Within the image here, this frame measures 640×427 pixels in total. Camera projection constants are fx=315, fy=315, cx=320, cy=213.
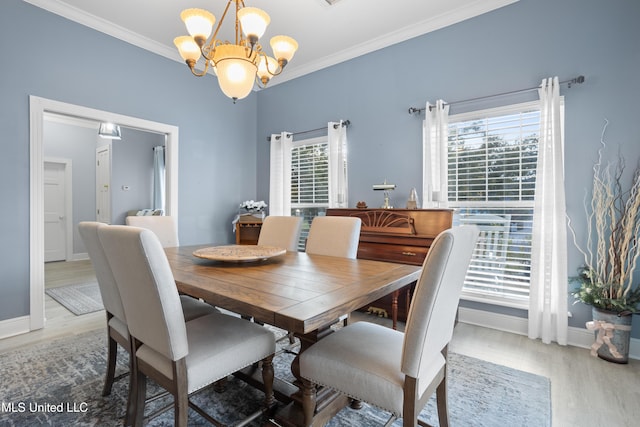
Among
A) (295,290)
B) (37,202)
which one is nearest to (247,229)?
(37,202)

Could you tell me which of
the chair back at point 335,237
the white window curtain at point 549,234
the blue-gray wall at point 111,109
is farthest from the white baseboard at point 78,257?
the white window curtain at point 549,234

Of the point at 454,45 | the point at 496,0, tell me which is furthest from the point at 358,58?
the point at 496,0

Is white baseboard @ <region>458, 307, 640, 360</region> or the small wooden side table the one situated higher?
the small wooden side table

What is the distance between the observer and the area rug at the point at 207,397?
162 centimetres

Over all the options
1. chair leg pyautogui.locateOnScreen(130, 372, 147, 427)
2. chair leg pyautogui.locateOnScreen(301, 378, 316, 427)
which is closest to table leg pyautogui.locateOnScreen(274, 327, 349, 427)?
chair leg pyautogui.locateOnScreen(301, 378, 316, 427)

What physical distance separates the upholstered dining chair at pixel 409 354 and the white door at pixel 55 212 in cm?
703

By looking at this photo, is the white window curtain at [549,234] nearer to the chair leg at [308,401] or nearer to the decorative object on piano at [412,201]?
the decorative object on piano at [412,201]

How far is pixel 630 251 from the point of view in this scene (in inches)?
90.3

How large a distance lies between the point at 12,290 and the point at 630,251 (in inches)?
196

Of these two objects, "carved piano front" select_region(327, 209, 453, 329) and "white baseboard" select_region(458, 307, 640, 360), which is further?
"carved piano front" select_region(327, 209, 453, 329)

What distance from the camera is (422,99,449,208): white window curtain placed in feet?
9.95

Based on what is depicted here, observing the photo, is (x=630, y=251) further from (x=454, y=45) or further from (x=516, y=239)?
(x=454, y=45)

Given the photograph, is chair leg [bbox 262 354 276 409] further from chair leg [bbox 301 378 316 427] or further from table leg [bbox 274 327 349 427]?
chair leg [bbox 301 378 316 427]

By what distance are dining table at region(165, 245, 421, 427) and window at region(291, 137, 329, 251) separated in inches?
83.8
